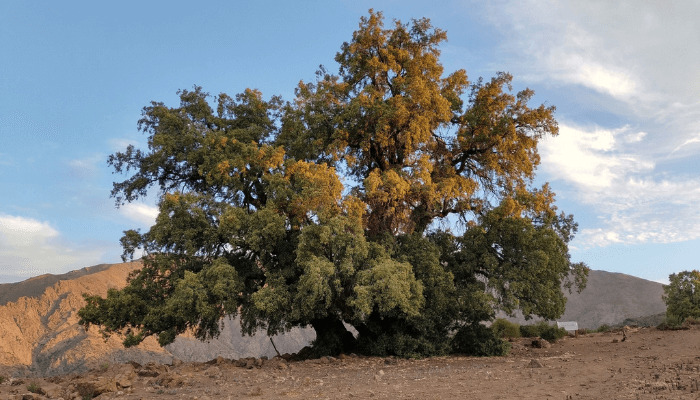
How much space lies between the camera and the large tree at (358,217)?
16547 millimetres

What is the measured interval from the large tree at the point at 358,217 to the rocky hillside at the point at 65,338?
67.2 ft

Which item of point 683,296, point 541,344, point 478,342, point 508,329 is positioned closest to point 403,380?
point 478,342

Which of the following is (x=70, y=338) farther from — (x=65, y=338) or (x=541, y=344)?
(x=541, y=344)

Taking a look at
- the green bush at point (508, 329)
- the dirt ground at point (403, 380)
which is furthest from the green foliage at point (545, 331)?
the dirt ground at point (403, 380)

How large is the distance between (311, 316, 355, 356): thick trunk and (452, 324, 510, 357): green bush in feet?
12.3

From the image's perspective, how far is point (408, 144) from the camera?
18.7m

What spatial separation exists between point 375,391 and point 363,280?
5496mm

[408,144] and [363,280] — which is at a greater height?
[408,144]

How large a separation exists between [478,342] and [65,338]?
108 ft

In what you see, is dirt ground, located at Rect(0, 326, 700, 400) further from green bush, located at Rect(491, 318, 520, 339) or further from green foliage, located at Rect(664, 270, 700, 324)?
green foliage, located at Rect(664, 270, 700, 324)

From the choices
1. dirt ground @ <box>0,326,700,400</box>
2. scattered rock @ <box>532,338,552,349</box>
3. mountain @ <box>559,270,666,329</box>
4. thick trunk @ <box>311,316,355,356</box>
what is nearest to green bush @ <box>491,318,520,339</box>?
scattered rock @ <box>532,338,552,349</box>

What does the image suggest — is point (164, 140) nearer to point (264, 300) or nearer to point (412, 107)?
point (264, 300)

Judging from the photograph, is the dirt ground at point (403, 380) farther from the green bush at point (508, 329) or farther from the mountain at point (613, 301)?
the mountain at point (613, 301)

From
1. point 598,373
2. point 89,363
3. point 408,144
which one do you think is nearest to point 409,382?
point 598,373
